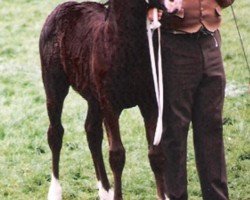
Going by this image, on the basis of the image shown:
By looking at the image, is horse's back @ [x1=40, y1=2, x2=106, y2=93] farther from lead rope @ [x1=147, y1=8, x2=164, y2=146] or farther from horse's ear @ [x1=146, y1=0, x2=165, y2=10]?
horse's ear @ [x1=146, y1=0, x2=165, y2=10]

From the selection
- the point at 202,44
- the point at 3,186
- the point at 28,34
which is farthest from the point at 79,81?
the point at 28,34

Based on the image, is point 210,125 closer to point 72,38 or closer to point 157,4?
point 157,4

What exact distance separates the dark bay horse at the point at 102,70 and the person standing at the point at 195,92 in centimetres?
14

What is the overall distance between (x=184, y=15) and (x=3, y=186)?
8.99ft

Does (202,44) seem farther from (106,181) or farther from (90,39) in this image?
(106,181)

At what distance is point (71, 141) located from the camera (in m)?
7.26

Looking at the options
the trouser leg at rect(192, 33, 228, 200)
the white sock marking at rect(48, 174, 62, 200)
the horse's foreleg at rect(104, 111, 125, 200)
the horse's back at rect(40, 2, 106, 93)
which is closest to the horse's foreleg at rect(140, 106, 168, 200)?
the horse's foreleg at rect(104, 111, 125, 200)

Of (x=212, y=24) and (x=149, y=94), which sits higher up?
(x=212, y=24)

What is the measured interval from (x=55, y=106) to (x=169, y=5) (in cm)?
203

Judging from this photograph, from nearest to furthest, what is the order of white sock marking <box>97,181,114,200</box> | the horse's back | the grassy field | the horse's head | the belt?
the horse's head < the belt < the horse's back < white sock marking <box>97,181,114,200</box> < the grassy field

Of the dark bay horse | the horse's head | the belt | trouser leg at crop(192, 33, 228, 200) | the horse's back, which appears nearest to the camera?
the horse's head

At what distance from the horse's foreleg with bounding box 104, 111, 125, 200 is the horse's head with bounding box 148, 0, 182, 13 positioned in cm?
104

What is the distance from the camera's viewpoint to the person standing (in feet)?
15.3

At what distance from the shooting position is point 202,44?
473 centimetres
